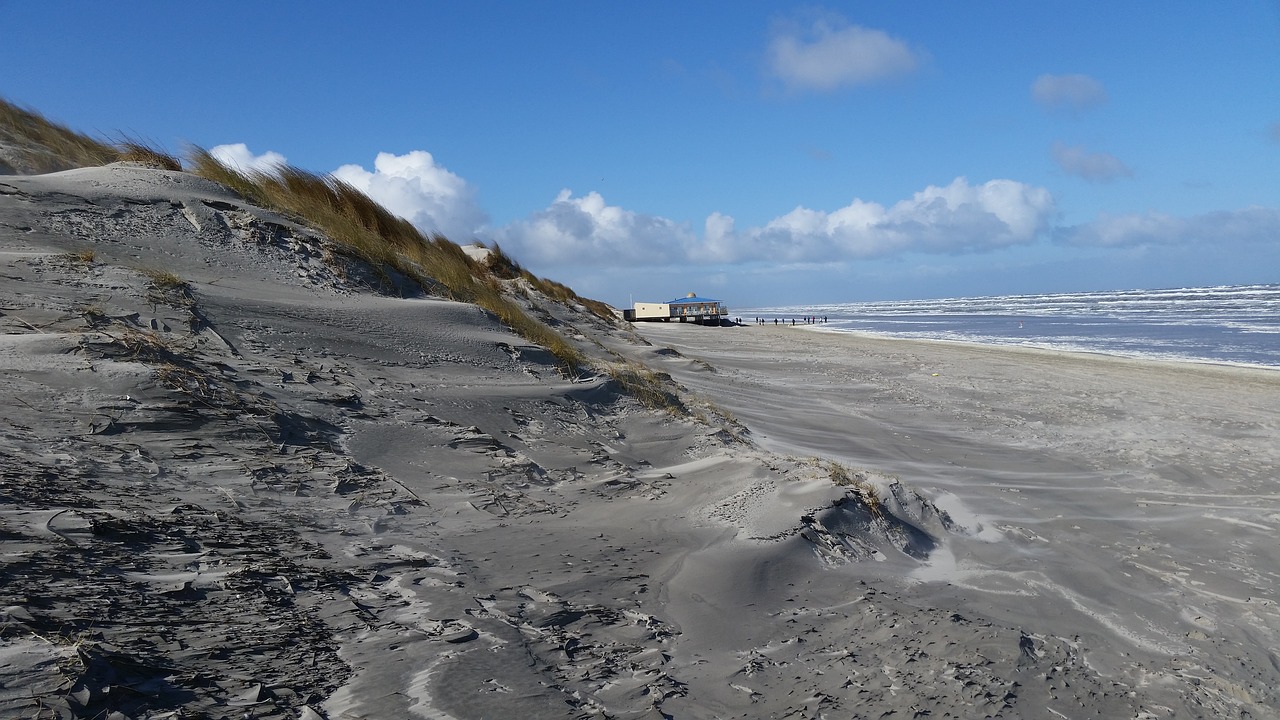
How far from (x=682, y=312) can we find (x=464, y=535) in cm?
4577

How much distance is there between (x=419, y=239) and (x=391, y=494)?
9065 millimetres

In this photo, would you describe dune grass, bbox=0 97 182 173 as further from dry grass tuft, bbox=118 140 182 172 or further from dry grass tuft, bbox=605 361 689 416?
dry grass tuft, bbox=605 361 689 416

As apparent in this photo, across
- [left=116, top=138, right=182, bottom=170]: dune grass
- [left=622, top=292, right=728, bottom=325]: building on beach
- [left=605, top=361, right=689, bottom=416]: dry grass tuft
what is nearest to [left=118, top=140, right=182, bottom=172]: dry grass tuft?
[left=116, top=138, right=182, bottom=170]: dune grass

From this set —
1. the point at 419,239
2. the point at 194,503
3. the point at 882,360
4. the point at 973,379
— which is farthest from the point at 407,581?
the point at 882,360

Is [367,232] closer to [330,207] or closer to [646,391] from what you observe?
[330,207]

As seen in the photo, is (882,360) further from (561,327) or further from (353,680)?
(353,680)

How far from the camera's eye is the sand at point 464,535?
2.39 m

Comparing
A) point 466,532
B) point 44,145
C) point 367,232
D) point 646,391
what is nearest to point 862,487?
point 646,391

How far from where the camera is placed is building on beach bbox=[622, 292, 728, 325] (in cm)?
4834

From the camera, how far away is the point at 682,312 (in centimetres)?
4916

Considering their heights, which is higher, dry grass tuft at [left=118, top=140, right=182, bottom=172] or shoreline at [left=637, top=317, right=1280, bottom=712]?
Result: dry grass tuft at [left=118, top=140, right=182, bottom=172]

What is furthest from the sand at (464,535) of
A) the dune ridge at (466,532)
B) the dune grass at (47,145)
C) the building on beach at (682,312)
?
the building on beach at (682,312)

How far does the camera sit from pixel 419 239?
12289 mm

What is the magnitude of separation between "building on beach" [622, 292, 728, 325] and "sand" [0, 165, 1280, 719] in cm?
4055
